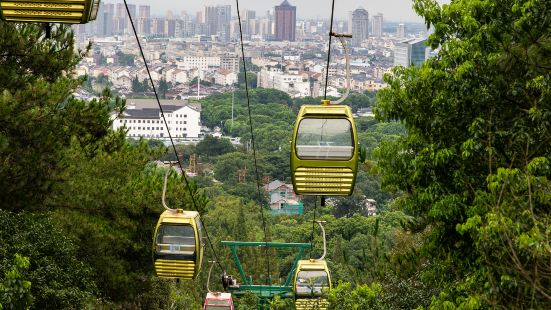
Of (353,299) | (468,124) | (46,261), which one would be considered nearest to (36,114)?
(46,261)

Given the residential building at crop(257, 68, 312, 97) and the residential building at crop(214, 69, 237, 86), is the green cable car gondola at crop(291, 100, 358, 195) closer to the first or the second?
→ the residential building at crop(257, 68, 312, 97)

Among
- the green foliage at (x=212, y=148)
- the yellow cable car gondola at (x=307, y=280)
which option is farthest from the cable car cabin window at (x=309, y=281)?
the green foliage at (x=212, y=148)

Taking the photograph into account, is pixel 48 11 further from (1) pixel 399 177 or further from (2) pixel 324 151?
(1) pixel 399 177

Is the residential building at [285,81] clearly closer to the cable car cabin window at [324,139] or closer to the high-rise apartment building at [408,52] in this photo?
the high-rise apartment building at [408,52]

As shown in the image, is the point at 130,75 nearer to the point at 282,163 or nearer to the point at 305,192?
the point at 282,163

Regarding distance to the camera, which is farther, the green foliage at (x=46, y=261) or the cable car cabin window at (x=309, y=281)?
the cable car cabin window at (x=309, y=281)

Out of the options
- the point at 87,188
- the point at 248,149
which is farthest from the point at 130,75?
the point at 87,188
